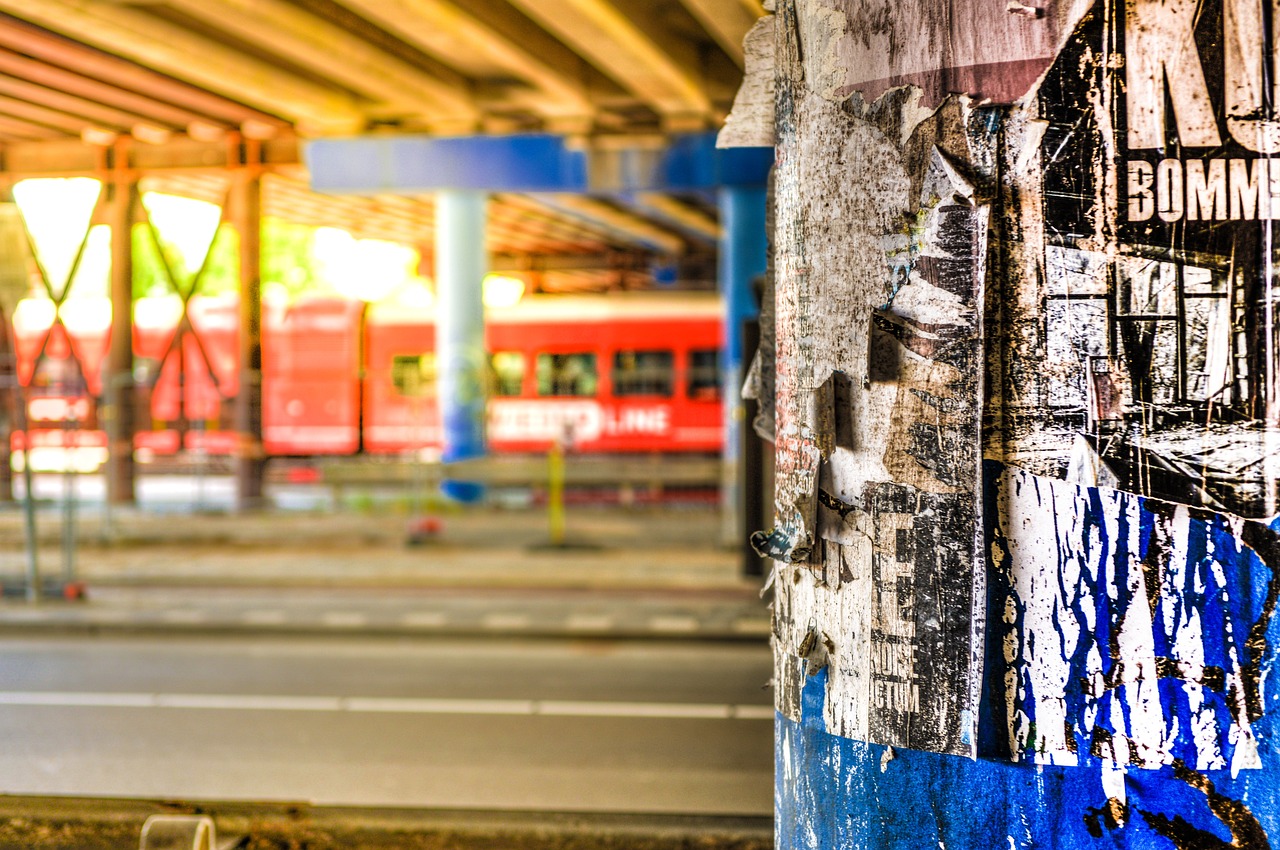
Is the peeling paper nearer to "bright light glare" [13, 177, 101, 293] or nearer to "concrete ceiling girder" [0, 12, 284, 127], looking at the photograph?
"concrete ceiling girder" [0, 12, 284, 127]

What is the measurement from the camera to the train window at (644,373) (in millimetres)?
22047

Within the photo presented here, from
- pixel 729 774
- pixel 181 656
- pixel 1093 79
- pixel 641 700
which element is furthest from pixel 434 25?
pixel 1093 79

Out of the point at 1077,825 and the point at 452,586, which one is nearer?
the point at 1077,825

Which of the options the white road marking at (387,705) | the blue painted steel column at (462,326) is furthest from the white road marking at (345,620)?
the blue painted steel column at (462,326)

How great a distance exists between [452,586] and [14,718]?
4.63 m

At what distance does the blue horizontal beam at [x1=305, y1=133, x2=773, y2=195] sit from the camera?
51.0ft

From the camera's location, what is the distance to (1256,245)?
1.57 meters

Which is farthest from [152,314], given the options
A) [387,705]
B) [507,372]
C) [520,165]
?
[387,705]

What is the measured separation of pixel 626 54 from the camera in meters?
12.4

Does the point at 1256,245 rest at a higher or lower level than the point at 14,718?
higher

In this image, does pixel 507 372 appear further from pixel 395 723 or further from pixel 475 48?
pixel 395 723

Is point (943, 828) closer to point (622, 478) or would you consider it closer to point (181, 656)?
point (181, 656)

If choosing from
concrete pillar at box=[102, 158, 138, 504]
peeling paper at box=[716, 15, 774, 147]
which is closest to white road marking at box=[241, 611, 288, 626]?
concrete pillar at box=[102, 158, 138, 504]

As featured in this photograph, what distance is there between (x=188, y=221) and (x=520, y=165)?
4.25 m
